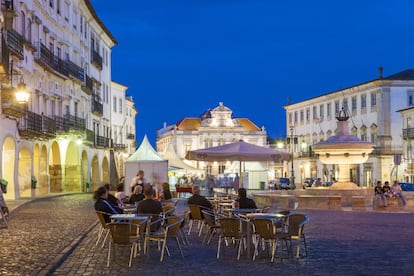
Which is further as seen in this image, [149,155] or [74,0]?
[74,0]

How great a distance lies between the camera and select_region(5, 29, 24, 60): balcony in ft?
98.9

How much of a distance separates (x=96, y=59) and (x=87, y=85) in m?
5.41

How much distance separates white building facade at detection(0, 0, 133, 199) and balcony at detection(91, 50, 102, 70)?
0.11 meters

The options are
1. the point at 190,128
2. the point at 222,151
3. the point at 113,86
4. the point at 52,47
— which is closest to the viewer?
the point at 222,151

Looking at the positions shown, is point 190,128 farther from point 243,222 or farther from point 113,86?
point 243,222

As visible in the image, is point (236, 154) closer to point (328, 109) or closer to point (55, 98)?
point (55, 98)

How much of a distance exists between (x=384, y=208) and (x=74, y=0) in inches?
1197

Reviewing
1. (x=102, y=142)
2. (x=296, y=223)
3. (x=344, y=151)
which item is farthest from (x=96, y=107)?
(x=296, y=223)

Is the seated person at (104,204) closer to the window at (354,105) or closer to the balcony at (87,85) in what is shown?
the balcony at (87,85)

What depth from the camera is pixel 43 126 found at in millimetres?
38406

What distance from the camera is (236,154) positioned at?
90.8 ft

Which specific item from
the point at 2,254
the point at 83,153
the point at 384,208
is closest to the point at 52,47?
the point at 83,153

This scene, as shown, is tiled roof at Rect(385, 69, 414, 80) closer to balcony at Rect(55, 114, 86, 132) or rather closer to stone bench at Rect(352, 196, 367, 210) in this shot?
balcony at Rect(55, 114, 86, 132)

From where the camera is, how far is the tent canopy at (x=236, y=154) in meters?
27.8
